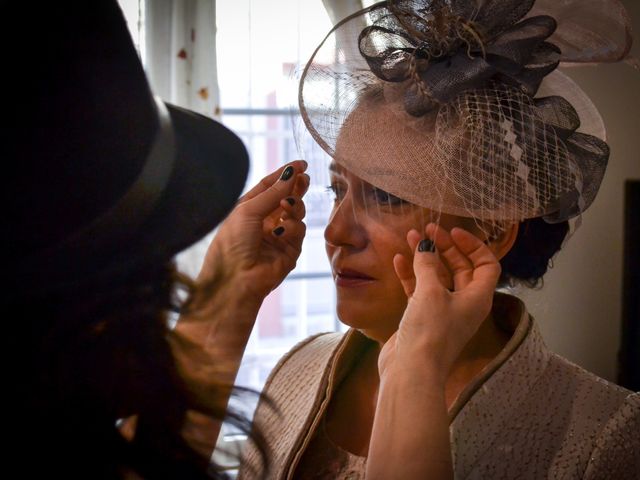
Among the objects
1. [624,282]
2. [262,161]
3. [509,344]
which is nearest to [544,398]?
[509,344]

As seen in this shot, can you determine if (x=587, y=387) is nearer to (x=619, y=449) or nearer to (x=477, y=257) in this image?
(x=619, y=449)

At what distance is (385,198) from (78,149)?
0.57 meters

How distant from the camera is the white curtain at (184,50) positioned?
1.73 meters

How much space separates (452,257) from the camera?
787 millimetres

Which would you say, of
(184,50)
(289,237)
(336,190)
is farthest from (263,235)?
(184,50)

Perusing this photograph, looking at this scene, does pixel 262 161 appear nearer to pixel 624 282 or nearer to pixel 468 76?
pixel 624 282

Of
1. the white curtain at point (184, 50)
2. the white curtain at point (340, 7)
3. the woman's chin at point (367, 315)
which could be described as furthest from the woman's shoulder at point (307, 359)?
the white curtain at point (340, 7)

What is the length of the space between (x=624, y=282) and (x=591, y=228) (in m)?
0.18

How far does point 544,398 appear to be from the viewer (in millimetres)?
846

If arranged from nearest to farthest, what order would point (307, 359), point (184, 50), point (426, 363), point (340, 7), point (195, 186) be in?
1. point (195, 186)
2. point (426, 363)
3. point (307, 359)
4. point (184, 50)
5. point (340, 7)

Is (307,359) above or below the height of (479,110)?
below

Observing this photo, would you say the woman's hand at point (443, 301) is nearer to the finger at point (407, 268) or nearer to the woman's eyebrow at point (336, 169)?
the finger at point (407, 268)

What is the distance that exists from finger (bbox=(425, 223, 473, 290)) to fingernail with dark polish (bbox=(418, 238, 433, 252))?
2 centimetres

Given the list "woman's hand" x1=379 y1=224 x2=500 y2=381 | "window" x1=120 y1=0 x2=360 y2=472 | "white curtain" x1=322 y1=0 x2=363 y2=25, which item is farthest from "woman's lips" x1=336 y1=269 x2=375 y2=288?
"white curtain" x1=322 y1=0 x2=363 y2=25
